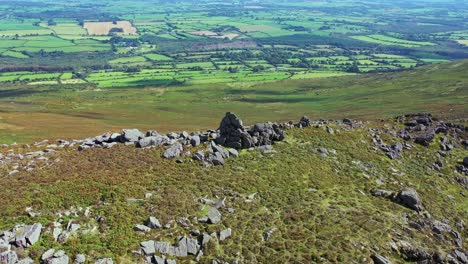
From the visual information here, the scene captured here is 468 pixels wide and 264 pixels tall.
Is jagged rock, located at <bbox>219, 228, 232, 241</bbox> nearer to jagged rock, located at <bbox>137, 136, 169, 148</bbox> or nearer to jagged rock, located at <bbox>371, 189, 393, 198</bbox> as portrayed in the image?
jagged rock, located at <bbox>137, 136, 169, 148</bbox>

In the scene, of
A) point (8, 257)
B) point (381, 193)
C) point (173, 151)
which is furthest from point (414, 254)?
point (8, 257)

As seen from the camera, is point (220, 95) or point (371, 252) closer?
point (371, 252)

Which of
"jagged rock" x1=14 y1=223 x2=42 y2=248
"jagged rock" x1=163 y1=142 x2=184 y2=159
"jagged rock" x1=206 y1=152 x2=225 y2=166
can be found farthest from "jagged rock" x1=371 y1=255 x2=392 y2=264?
"jagged rock" x1=14 y1=223 x2=42 y2=248

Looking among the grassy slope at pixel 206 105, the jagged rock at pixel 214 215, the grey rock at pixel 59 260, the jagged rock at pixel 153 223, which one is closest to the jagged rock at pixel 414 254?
the jagged rock at pixel 214 215

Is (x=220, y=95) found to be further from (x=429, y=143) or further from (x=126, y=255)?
(x=126, y=255)

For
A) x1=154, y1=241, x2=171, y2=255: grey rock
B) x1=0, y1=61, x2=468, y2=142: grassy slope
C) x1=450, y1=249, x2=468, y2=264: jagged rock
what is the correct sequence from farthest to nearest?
x1=0, y1=61, x2=468, y2=142: grassy slope → x1=450, y1=249, x2=468, y2=264: jagged rock → x1=154, y1=241, x2=171, y2=255: grey rock

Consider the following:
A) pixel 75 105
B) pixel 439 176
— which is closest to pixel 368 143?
pixel 439 176

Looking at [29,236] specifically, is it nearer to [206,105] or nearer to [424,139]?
[424,139]
